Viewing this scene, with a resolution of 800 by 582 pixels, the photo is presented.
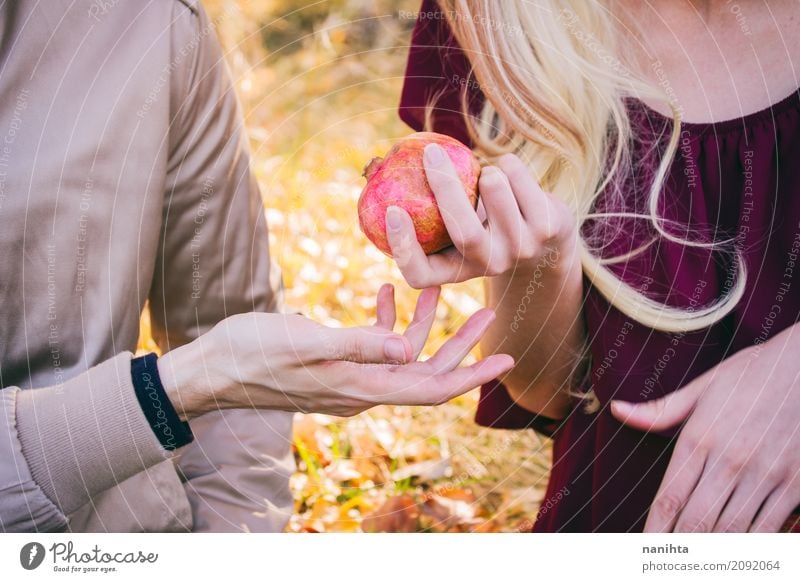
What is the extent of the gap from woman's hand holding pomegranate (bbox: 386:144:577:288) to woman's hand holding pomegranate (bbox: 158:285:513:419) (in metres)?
0.06

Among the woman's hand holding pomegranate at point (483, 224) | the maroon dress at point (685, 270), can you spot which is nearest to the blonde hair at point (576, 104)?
the maroon dress at point (685, 270)

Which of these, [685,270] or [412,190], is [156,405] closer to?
[412,190]

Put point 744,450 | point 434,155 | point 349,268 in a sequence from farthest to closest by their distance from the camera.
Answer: point 349,268
point 744,450
point 434,155

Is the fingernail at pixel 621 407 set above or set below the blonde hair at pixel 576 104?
below

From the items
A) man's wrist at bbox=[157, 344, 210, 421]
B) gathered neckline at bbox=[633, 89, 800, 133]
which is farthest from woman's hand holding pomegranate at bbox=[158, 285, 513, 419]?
gathered neckline at bbox=[633, 89, 800, 133]

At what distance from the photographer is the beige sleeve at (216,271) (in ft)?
2.60

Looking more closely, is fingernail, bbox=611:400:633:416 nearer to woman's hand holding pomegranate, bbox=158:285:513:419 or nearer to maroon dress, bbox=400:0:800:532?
maroon dress, bbox=400:0:800:532

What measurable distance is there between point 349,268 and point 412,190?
22.8 inches

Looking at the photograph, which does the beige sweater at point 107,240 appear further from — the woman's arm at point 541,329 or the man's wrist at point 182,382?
the woman's arm at point 541,329

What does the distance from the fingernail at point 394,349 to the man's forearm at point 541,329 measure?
18cm

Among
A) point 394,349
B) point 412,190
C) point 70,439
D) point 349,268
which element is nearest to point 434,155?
point 412,190

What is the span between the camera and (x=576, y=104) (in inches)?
31.3

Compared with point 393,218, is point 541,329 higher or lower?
lower

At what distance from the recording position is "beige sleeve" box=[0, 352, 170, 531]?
0.65 m
